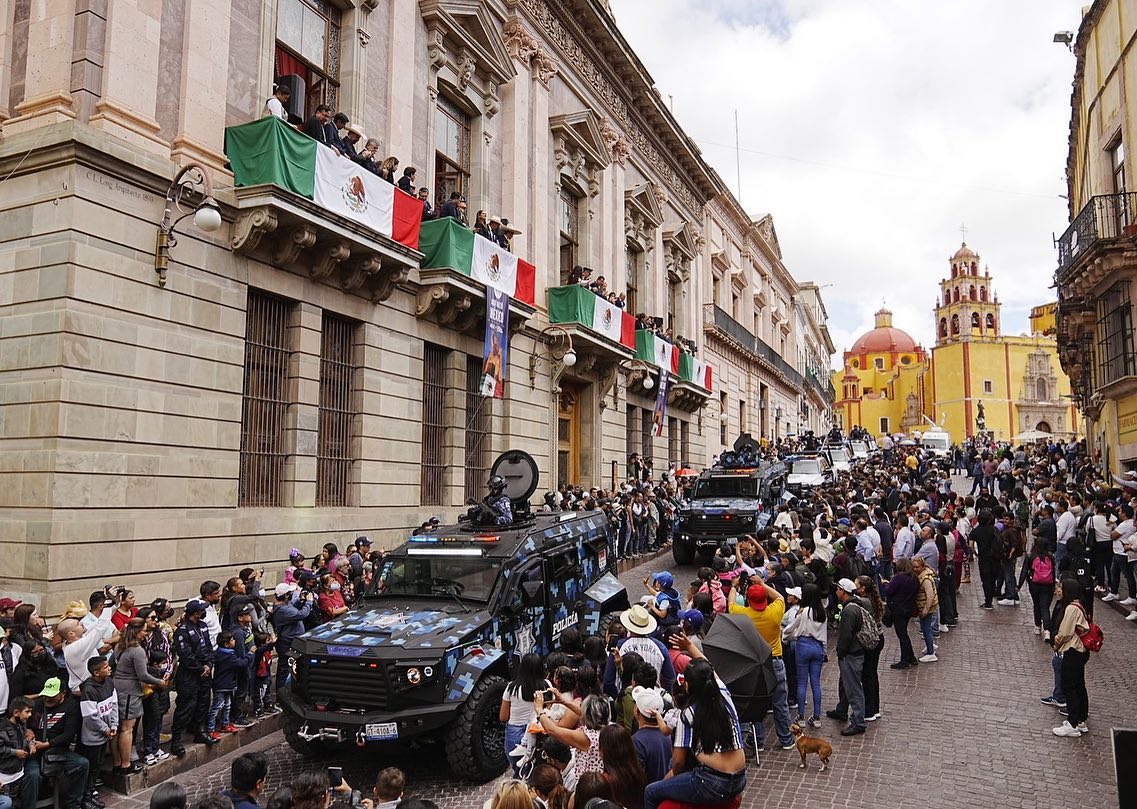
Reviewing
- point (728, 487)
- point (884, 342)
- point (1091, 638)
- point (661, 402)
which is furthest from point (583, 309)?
point (884, 342)

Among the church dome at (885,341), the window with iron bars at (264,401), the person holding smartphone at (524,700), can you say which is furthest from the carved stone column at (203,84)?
the church dome at (885,341)

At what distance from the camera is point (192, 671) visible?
752cm

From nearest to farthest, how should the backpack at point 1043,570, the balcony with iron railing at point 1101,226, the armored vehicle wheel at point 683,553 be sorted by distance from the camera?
the backpack at point 1043,570 < the balcony with iron railing at point 1101,226 < the armored vehicle wheel at point 683,553

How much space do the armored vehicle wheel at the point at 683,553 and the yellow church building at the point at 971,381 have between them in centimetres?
6445

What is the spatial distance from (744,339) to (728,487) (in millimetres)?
24041

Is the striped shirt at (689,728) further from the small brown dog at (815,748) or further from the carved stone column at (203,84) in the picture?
the carved stone column at (203,84)

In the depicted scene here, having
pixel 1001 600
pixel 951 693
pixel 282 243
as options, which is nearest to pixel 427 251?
pixel 282 243

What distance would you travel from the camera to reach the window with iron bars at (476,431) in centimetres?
1770

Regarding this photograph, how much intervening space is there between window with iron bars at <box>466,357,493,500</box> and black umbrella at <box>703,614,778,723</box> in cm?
1104

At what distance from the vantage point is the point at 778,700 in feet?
25.7

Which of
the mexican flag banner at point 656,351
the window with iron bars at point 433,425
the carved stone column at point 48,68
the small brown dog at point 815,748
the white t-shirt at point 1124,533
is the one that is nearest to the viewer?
the small brown dog at point 815,748

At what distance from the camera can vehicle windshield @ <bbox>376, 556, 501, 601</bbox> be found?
8.25m

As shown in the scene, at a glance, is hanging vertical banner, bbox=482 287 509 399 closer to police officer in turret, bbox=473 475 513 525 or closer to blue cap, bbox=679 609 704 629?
police officer in turret, bbox=473 475 513 525

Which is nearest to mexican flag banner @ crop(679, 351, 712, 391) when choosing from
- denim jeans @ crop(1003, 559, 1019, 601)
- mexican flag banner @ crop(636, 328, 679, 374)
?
mexican flag banner @ crop(636, 328, 679, 374)
